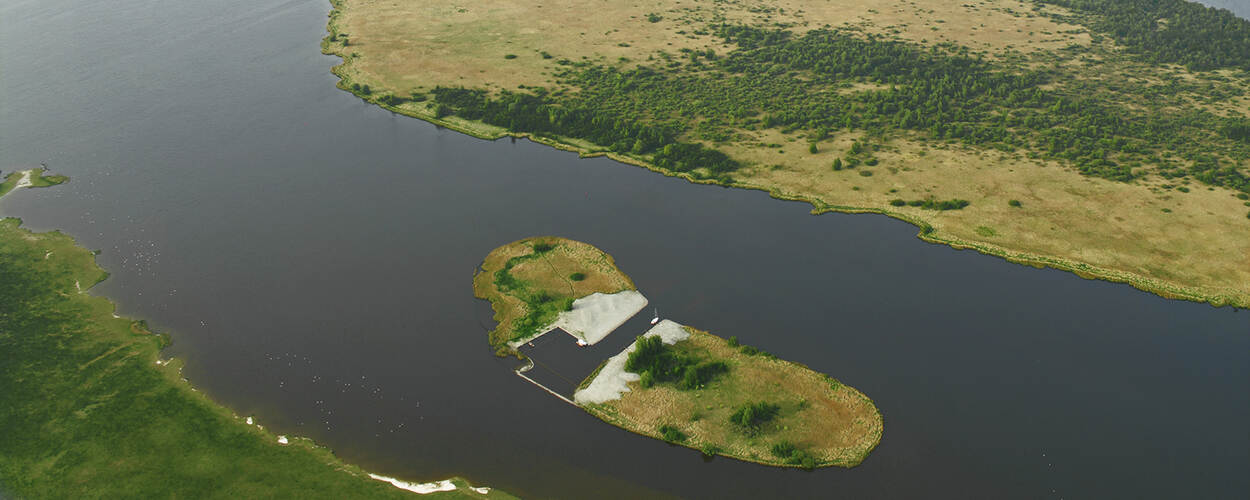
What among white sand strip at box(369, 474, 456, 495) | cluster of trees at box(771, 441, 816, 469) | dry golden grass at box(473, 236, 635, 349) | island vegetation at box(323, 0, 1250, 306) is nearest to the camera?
white sand strip at box(369, 474, 456, 495)

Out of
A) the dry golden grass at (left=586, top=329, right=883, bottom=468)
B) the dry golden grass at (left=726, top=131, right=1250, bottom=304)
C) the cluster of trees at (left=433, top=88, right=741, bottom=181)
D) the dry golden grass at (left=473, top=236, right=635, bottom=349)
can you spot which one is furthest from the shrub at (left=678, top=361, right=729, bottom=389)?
the cluster of trees at (left=433, top=88, right=741, bottom=181)

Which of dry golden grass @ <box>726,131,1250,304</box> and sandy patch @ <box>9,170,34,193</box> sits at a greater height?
dry golden grass @ <box>726,131,1250,304</box>

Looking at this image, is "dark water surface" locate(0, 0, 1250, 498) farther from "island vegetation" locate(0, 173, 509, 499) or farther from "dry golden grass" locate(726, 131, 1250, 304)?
"dry golden grass" locate(726, 131, 1250, 304)

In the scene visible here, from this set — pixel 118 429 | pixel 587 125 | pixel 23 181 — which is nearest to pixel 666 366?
pixel 118 429

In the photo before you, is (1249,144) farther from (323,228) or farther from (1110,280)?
(323,228)

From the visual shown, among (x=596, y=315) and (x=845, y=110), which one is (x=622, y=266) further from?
(x=845, y=110)

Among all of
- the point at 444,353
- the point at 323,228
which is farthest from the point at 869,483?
the point at 323,228
